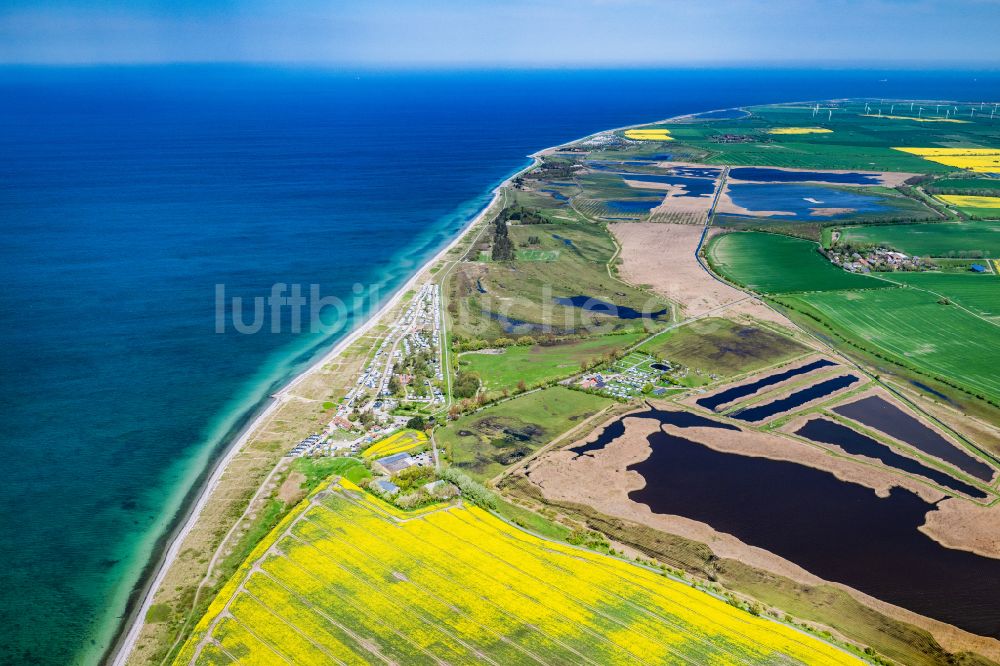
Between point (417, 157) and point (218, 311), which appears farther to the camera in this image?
point (417, 157)

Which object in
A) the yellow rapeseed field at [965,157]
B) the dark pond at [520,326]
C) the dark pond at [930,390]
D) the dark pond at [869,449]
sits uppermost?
the yellow rapeseed field at [965,157]


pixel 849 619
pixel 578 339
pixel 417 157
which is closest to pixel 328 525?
pixel 849 619

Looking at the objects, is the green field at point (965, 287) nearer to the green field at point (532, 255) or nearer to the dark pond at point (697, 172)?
the green field at point (532, 255)

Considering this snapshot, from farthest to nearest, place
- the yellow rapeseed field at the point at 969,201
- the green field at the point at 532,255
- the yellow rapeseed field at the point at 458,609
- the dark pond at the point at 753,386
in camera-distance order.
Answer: the yellow rapeseed field at the point at 969,201 < the green field at the point at 532,255 < the dark pond at the point at 753,386 < the yellow rapeseed field at the point at 458,609

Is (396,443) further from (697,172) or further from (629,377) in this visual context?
(697,172)

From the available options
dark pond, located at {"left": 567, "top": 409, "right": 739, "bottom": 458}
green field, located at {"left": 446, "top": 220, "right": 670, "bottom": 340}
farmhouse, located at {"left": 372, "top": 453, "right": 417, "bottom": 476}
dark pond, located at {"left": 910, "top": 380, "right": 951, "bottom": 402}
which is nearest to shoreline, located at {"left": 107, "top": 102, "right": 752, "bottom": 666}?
farmhouse, located at {"left": 372, "top": 453, "right": 417, "bottom": 476}

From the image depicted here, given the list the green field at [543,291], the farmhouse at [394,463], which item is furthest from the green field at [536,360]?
the farmhouse at [394,463]

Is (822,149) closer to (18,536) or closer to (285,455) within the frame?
(285,455)
